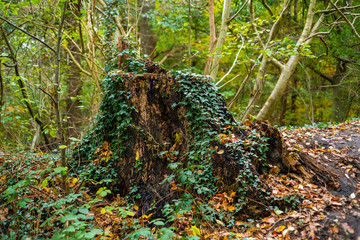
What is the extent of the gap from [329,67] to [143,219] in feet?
58.6

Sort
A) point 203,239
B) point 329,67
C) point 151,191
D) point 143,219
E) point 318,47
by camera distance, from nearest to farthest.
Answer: point 203,239
point 143,219
point 151,191
point 318,47
point 329,67

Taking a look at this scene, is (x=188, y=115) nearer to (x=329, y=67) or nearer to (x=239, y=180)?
(x=239, y=180)

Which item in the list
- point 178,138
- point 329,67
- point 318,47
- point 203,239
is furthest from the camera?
point 329,67

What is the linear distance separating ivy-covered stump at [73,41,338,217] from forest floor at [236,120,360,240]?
36 cm

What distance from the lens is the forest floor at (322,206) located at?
306cm

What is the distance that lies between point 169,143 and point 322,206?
2.61m

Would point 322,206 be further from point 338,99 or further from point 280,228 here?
point 338,99

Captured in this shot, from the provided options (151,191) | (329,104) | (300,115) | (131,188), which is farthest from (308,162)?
(329,104)

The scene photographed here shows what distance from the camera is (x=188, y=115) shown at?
4.15 m

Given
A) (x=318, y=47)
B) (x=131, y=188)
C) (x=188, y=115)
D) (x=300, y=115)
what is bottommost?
(x=300, y=115)

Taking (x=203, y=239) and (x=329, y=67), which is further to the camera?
(x=329, y=67)

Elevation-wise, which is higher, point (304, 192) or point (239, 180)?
point (239, 180)

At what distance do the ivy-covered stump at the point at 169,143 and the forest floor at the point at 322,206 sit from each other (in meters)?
0.36

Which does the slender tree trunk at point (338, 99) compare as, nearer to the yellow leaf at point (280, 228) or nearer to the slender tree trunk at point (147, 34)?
the slender tree trunk at point (147, 34)
